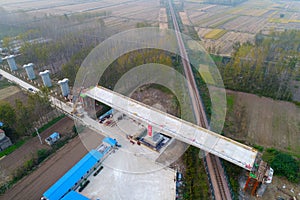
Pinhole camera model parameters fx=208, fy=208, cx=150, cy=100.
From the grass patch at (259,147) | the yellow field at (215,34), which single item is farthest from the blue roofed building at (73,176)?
the yellow field at (215,34)

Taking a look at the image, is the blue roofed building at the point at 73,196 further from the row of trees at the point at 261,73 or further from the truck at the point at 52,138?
the row of trees at the point at 261,73

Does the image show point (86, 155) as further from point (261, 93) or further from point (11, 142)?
point (261, 93)

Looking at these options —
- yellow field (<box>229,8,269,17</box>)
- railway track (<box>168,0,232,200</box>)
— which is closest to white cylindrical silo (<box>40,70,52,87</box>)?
railway track (<box>168,0,232,200</box>)

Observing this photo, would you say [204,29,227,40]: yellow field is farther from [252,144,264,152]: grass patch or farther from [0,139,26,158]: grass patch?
[0,139,26,158]: grass patch

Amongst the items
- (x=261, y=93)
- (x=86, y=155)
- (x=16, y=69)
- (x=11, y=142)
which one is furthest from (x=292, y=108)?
(x=16, y=69)

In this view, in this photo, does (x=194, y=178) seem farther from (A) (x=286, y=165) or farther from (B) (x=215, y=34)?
(B) (x=215, y=34)
